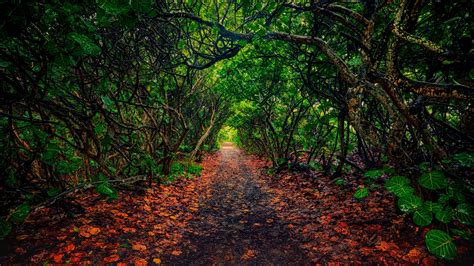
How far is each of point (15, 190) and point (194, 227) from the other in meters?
2.94

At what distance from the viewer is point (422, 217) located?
2.31m

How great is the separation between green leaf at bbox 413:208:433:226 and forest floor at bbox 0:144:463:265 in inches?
37.7

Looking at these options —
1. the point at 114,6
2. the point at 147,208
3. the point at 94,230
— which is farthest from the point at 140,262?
the point at 114,6

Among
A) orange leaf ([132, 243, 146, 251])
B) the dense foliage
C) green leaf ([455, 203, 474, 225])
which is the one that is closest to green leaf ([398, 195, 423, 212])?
the dense foliage

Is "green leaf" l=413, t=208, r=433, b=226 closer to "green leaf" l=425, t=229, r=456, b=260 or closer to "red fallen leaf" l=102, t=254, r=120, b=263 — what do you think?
"green leaf" l=425, t=229, r=456, b=260

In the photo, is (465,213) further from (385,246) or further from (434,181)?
(385,246)

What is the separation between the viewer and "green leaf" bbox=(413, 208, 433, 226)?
89.3 inches

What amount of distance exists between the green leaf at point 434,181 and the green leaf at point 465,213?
0.23m

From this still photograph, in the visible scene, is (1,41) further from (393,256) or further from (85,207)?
(393,256)

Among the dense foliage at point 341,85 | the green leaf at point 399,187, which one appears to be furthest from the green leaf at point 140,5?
the green leaf at point 399,187

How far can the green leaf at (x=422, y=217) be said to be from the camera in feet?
7.44

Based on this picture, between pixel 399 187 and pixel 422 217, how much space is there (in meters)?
0.33

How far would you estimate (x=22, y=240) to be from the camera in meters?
3.35

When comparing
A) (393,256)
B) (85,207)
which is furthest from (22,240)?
(393,256)
